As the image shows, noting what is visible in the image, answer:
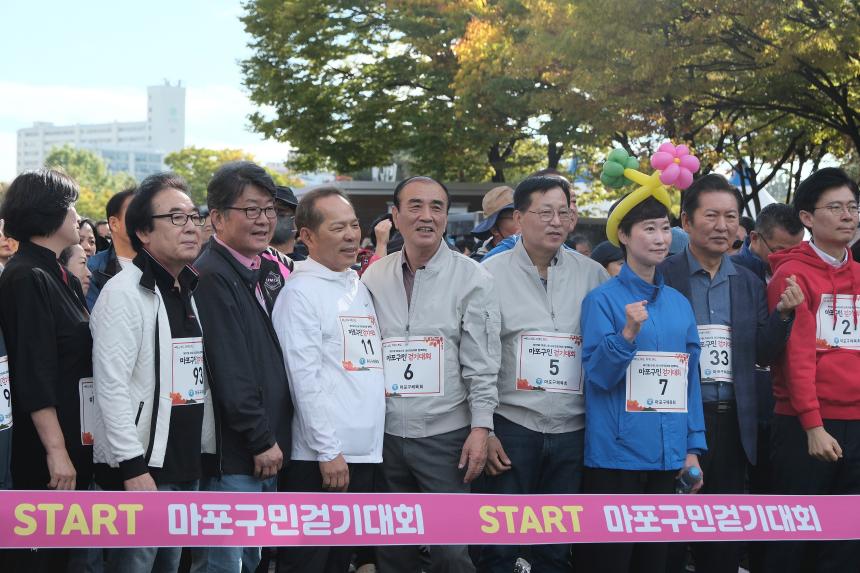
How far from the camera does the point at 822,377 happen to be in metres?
4.55

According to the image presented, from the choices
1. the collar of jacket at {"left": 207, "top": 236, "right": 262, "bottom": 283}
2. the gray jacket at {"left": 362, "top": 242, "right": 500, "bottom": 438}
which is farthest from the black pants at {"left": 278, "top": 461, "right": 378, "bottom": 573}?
the collar of jacket at {"left": 207, "top": 236, "right": 262, "bottom": 283}

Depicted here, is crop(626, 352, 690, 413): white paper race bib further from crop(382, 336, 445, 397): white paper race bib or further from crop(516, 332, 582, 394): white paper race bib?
crop(382, 336, 445, 397): white paper race bib

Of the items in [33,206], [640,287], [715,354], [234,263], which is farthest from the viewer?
[715,354]

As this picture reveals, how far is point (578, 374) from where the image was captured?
14.4 feet

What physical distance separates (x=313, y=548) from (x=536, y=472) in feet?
3.72

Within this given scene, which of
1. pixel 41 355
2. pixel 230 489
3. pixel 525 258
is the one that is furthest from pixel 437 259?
pixel 41 355

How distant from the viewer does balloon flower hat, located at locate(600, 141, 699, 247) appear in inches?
171

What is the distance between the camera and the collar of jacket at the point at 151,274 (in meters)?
3.59

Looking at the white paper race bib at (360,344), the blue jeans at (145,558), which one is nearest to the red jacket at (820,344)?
the white paper race bib at (360,344)

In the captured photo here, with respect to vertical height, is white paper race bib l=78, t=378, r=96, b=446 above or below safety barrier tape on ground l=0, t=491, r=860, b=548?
above

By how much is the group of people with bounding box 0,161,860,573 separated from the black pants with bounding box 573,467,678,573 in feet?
0.04

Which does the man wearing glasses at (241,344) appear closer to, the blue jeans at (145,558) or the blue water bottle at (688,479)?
the blue jeans at (145,558)

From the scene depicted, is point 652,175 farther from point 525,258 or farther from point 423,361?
point 423,361

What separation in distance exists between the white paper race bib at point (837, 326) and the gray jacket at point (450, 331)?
5.38ft
